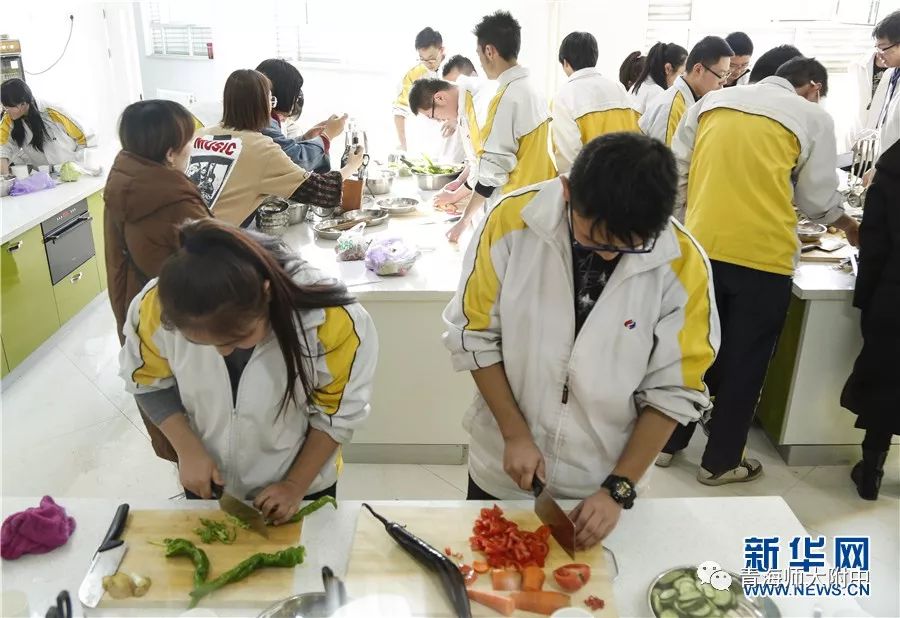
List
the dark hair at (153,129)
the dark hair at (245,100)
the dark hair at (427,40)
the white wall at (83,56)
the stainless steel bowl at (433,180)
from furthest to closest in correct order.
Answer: the dark hair at (427,40), the white wall at (83,56), the stainless steel bowl at (433,180), the dark hair at (245,100), the dark hair at (153,129)

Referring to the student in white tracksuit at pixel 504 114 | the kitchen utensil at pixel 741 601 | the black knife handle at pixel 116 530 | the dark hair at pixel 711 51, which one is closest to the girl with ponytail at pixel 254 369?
the black knife handle at pixel 116 530

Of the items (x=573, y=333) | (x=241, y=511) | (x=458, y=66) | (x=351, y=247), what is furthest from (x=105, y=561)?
(x=458, y=66)

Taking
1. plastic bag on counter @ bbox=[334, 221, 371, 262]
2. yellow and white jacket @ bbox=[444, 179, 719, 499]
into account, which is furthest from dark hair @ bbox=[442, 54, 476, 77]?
yellow and white jacket @ bbox=[444, 179, 719, 499]

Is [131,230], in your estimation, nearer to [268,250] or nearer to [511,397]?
[268,250]

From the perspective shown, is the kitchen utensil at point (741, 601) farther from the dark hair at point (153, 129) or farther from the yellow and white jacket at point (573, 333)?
the dark hair at point (153, 129)

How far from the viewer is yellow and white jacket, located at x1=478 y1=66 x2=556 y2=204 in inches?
117

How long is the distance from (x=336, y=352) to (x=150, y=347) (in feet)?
1.14

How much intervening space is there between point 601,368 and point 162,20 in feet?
22.1

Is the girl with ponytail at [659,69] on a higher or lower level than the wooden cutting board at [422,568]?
higher

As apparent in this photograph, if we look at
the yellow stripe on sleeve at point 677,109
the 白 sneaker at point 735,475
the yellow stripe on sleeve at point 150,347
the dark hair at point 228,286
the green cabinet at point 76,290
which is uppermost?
the yellow stripe on sleeve at point 677,109

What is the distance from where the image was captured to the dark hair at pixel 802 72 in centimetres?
230

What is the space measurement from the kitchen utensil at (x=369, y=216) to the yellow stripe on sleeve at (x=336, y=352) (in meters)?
1.71

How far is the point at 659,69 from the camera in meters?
3.86

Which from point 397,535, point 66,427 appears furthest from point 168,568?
point 66,427
